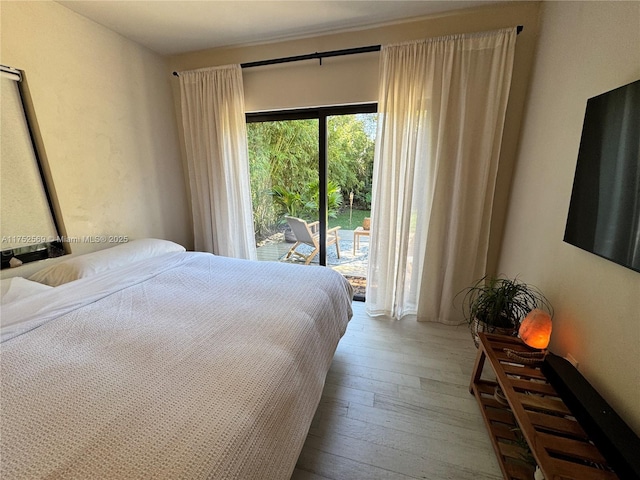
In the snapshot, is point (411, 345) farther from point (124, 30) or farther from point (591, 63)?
point (124, 30)

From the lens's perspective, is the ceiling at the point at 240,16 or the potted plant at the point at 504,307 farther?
the ceiling at the point at 240,16

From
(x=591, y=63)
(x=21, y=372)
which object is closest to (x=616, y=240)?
(x=591, y=63)

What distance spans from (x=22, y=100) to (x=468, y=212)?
3.30 meters

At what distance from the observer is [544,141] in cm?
168

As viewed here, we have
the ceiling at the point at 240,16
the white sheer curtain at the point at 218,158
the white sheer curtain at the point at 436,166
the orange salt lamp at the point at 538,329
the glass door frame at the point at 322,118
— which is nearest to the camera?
the orange salt lamp at the point at 538,329

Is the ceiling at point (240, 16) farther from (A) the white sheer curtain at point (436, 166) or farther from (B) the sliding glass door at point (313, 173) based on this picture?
(B) the sliding glass door at point (313, 173)

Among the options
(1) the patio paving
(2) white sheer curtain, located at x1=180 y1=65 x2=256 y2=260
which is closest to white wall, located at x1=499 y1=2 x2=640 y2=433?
(1) the patio paving

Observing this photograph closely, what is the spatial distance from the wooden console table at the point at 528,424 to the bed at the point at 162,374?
2.76ft

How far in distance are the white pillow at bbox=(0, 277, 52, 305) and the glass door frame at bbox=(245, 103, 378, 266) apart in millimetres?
2095

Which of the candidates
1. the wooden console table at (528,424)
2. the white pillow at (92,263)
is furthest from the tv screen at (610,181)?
the white pillow at (92,263)

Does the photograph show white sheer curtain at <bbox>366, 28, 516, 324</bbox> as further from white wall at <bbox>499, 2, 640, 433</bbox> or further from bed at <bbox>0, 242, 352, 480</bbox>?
bed at <bbox>0, 242, 352, 480</bbox>

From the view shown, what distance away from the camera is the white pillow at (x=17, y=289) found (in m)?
1.37

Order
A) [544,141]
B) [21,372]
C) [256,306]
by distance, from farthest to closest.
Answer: [544,141]
[256,306]
[21,372]

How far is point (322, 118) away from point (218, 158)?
111cm
